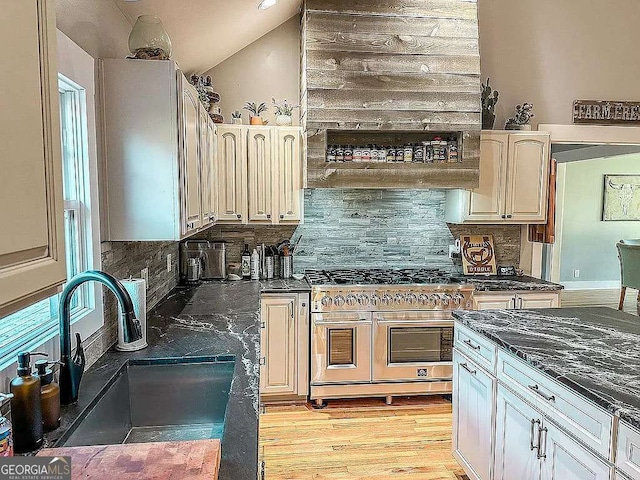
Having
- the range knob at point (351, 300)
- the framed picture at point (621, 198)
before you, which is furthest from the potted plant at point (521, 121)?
the framed picture at point (621, 198)

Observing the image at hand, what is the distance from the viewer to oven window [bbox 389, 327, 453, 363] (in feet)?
12.0

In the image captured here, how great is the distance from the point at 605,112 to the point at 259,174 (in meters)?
3.08

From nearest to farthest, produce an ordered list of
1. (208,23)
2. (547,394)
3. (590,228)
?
(547,394) → (208,23) → (590,228)

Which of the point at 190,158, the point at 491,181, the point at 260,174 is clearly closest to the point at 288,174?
the point at 260,174

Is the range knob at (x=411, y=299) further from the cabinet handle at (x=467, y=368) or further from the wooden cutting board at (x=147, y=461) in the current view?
the wooden cutting board at (x=147, y=461)

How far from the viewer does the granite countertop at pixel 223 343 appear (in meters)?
1.29

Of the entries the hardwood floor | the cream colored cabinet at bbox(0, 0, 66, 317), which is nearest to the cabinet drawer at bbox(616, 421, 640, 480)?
the hardwood floor

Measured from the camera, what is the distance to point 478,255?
425cm

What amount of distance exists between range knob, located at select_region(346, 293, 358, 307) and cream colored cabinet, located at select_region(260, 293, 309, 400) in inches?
12.2

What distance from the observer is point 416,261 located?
4254 mm

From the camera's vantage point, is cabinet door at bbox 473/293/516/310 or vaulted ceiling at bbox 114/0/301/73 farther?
cabinet door at bbox 473/293/516/310

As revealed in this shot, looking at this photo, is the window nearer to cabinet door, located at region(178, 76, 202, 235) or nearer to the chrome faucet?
the chrome faucet

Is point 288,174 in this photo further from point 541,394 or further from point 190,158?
point 541,394

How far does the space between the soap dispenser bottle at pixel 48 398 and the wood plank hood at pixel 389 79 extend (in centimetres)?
250
